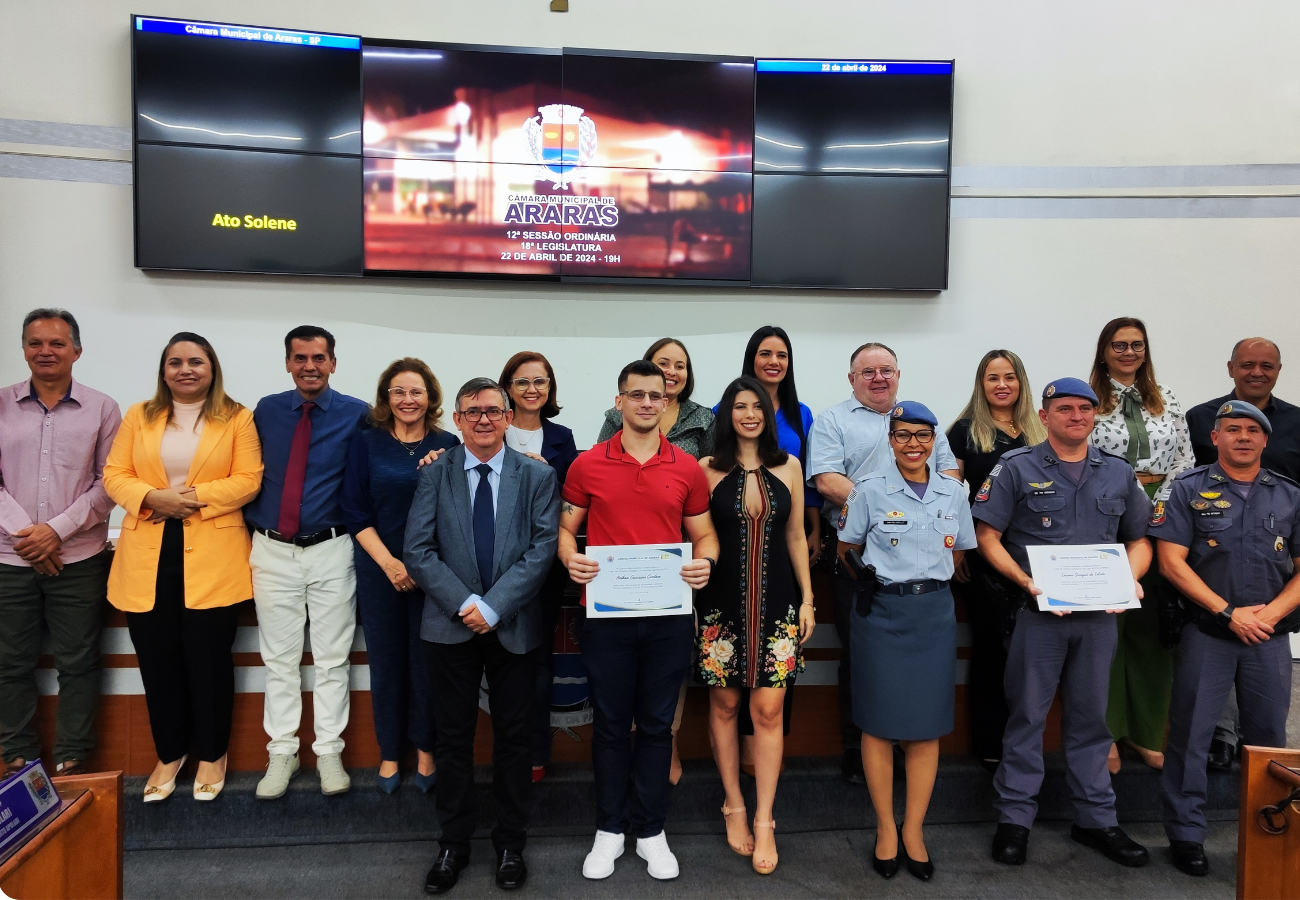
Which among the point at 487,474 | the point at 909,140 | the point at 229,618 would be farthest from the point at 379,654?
the point at 909,140

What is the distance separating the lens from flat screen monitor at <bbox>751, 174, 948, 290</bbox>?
484cm

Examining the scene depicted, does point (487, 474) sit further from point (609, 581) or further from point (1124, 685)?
point (1124, 685)

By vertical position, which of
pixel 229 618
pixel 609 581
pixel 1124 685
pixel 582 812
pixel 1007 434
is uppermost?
pixel 1007 434

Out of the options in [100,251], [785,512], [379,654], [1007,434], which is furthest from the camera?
[100,251]

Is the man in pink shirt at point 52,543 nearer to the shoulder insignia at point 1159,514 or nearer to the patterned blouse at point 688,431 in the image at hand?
the patterned blouse at point 688,431

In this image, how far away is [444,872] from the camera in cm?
253

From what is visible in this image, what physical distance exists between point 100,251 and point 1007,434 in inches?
206

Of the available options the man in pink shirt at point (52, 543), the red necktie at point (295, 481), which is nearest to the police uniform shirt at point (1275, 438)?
the red necktie at point (295, 481)

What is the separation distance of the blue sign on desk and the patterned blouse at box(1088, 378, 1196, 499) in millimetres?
3765

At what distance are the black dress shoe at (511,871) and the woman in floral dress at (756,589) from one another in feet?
2.63

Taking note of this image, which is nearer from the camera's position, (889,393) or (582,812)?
(582,812)

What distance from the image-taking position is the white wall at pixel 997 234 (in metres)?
4.80

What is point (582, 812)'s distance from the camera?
298 cm

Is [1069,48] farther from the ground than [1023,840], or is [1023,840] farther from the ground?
[1069,48]
